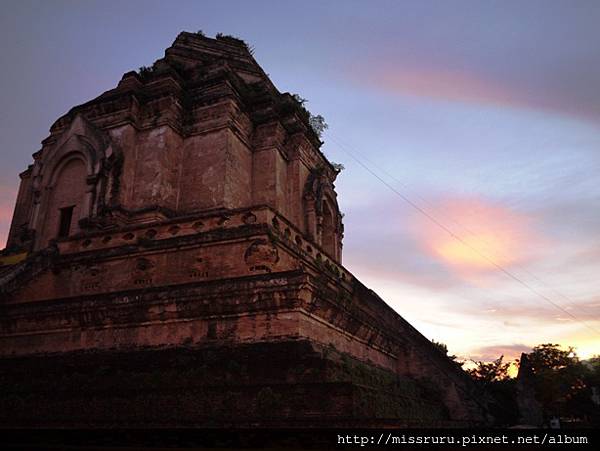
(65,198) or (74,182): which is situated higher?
(74,182)

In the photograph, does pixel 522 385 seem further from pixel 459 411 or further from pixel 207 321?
pixel 207 321

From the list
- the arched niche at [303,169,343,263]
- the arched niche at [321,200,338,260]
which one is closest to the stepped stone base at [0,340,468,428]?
the arched niche at [303,169,343,263]

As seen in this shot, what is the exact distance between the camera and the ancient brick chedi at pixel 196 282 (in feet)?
26.1

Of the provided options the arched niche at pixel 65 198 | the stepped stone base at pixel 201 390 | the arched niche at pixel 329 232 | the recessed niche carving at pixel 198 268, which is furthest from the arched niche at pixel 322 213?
the stepped stone base at pixel 201 390

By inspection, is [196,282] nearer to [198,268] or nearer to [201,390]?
[201,390]

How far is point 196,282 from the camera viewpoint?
9.22 metres

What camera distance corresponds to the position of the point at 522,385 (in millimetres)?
14883

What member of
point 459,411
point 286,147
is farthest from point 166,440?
point 286,147

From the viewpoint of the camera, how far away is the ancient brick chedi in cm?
794

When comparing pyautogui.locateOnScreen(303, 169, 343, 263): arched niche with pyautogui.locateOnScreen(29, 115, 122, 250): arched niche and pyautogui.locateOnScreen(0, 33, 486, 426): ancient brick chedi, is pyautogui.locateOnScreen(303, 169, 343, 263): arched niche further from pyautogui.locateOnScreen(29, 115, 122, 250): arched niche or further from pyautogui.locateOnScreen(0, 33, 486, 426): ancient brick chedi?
pyautogui.locateOnScreen(29, 115, 122, 250): arched niche

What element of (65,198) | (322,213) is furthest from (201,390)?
(322,213)

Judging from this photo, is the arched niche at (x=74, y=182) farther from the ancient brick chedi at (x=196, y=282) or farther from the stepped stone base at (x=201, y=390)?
the stepped stone base at (x=201, y=390)

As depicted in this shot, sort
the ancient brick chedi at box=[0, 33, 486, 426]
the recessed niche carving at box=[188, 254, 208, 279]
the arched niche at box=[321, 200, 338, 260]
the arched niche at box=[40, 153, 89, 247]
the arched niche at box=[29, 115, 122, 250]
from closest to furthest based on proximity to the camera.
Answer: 1. the ancient brick chedi at box=[0, 33, 486, 426]
2. the recessed niche carving at box=[188, 254, 208, 279]
3. the arched niche at box=[29, 115, 122, 250]
4. the arched niche at box=[40, 153, 89, 247]
5. the arched niche at box=[321, 200, 338, 260]

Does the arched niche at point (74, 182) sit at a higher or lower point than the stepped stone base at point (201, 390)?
higher
